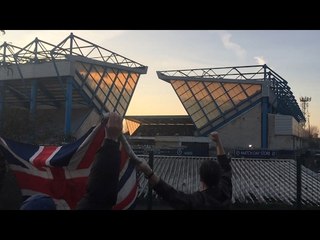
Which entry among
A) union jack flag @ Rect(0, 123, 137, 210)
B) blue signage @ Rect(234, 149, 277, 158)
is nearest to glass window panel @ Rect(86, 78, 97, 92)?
blue signage @ Rect(234, 149, 277, 158)

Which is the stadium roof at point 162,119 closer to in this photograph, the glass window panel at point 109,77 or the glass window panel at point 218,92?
the glass window panel at point 218,92

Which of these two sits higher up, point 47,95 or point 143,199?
point 47,95

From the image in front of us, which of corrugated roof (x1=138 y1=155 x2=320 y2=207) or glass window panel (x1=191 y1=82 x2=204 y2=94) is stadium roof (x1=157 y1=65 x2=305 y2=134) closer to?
glass window panel (x1=191 y1=82 x2=204 y2=94)

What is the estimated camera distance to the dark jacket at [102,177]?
288 centimetres

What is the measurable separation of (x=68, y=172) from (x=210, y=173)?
1556mm

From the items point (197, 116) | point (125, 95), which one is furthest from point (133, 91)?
point (197, 116)

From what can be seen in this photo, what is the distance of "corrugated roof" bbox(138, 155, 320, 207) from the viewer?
6.56m

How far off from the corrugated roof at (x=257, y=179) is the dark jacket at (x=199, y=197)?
3571mm

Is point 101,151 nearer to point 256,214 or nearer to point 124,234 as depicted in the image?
point 124,234

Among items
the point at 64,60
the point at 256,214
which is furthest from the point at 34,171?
the point at 64,60

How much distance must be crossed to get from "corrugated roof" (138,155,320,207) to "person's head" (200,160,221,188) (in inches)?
144

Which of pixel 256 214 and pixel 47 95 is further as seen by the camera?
pixel 47 95
